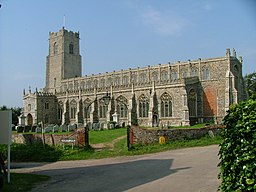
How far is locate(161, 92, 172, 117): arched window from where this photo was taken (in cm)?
4378

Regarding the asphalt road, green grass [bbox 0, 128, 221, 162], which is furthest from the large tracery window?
the asphalt road

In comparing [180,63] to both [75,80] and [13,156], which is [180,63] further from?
[13,156]

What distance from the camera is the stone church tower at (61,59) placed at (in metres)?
75.6

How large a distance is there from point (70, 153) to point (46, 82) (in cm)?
6197

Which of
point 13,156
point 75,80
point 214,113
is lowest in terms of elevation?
point 13,156

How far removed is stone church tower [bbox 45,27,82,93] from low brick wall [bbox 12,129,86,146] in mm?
51482

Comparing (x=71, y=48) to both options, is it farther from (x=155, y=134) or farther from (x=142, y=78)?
(x=155, y=134)

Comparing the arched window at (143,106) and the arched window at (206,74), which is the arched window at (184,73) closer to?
the arched window at (206,74)

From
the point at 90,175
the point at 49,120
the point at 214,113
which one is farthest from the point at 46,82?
the point at 90,175

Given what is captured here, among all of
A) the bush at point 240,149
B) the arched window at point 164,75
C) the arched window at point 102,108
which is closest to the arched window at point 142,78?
the arched window at point 164,75

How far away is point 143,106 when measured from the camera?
46.1 m

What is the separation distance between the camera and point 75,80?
7219 cm

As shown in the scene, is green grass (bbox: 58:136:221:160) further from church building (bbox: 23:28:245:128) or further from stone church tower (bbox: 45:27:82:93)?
stone church tower (bbox: 45:27:82:93)

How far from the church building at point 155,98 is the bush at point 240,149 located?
3225 cm
